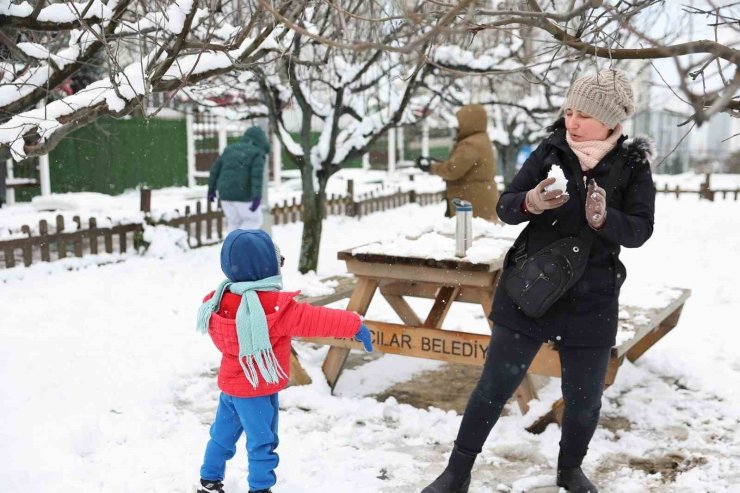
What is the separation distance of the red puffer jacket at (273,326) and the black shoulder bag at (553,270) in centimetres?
71

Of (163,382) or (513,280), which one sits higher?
(513,280)

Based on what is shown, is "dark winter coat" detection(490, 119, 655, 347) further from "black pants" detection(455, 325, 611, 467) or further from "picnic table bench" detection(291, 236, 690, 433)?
"picnic table bench" detection(291, 236, 690, 433)

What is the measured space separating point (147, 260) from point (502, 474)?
22.4ft

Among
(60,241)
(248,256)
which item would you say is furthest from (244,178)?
(248,256)

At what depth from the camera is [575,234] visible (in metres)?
3.08

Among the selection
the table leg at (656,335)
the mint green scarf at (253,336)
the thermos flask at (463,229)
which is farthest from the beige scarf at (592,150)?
the table leg at (656,335)

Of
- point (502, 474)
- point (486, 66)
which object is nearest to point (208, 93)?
point (486, 66)

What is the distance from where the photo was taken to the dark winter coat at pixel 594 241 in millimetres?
3037

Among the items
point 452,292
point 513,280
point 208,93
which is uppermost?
point 208,93

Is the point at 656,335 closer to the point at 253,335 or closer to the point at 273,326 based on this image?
the point at 273,326

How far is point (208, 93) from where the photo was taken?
9305mm

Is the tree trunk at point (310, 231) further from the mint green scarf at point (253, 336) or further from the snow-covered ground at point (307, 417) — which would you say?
the mint green scarf at point (253, 336)

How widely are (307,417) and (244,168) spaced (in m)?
5.09

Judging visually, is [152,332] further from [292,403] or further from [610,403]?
[610,403]
